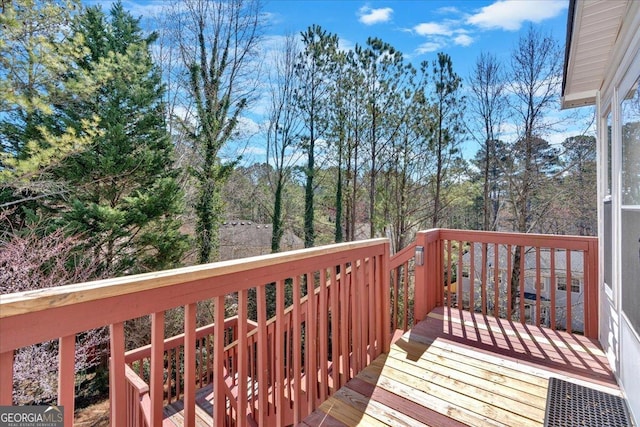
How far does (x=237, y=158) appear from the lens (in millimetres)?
11023

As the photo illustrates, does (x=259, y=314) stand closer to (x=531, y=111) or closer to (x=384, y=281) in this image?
(x=384, y=281)

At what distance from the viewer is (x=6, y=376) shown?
2.67 ft

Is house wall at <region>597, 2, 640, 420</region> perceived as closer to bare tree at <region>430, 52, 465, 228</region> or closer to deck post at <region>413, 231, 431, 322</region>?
deck post at <region>413, 231, 431, 322</region>

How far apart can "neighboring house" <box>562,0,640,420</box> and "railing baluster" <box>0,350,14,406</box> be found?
279cm

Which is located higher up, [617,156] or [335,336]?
[617,156]

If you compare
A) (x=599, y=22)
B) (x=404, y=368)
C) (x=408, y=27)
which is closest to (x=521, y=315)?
(x=404, y=368)

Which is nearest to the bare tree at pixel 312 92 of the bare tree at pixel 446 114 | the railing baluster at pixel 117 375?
the bare tree at pixel 446 114

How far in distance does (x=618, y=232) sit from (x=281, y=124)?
39.3ft

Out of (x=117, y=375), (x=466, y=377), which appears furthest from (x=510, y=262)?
(x=117, y=375)

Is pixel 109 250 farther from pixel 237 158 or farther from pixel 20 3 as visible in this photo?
pixel 20 3

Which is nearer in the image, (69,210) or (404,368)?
(404,368)

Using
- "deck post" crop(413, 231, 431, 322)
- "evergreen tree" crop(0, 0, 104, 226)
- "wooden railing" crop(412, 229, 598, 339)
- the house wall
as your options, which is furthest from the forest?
the house wall

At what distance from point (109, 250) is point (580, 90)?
10.3 m

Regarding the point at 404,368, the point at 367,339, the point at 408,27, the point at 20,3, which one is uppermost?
the point at 408,27
